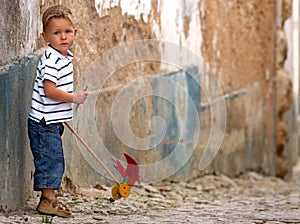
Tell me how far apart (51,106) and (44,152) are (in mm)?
205

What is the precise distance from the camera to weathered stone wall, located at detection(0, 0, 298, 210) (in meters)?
3.97

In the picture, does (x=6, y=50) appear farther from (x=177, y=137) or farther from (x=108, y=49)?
(x=177, y=137)

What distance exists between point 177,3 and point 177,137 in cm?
88

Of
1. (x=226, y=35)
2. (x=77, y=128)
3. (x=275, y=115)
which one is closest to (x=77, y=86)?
(x=77, y=128)

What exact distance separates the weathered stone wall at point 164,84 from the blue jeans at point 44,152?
76mm

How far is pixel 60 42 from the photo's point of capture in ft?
12.8

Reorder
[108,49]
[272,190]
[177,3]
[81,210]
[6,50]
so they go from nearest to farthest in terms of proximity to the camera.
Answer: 1. [6,50]
2. [81,210]
3. [108,49]
4. [177,3]
5. [272,190]

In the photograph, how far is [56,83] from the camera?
152 inches

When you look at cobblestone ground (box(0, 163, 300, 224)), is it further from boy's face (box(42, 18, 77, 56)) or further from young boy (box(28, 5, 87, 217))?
boy's face (box(42, 18, 77, 56))

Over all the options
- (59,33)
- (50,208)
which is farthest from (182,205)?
(59,33)

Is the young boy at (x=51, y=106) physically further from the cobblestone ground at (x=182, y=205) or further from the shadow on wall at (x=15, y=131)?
the cobblestone ground at (x=182, y=205)

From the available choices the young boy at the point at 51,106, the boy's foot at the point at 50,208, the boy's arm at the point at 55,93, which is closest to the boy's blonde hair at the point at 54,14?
the young boy at the point at 51,106

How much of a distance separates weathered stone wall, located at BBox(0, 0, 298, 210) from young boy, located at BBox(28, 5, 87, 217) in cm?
8

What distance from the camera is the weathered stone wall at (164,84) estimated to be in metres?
3.97
